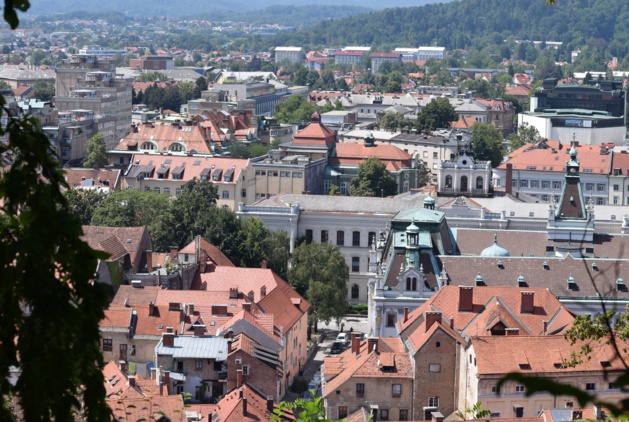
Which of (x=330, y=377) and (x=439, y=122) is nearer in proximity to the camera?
(x=330, y=377)

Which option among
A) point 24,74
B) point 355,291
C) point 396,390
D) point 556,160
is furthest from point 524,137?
point 24,74

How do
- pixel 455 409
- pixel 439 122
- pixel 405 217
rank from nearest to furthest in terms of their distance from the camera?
pixel 455 409 < pixel 405 217 < pixel 439 122

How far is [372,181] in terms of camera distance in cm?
9450

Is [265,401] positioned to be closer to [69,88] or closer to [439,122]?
[439,122]

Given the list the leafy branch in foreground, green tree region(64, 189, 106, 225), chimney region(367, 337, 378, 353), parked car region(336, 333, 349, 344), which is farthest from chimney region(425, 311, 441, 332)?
the leafy branch in foreground

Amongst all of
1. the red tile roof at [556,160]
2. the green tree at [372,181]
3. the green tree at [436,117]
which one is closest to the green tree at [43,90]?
the green tree at [436,117]

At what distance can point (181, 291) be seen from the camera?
2142 inches

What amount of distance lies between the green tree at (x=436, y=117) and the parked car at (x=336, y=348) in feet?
231

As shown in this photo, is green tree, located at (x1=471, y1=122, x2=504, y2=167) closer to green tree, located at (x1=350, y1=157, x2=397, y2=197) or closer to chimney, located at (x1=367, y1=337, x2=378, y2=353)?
green tree, located at (x1=350, y1=157, x2=397, y2=197)

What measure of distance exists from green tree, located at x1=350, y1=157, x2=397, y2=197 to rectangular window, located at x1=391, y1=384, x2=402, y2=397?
49713 mm

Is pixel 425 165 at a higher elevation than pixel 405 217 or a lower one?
lower

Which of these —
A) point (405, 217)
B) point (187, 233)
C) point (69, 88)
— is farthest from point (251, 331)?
point (69, 88)

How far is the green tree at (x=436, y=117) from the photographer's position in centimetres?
13100

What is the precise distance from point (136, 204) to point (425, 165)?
123ft
